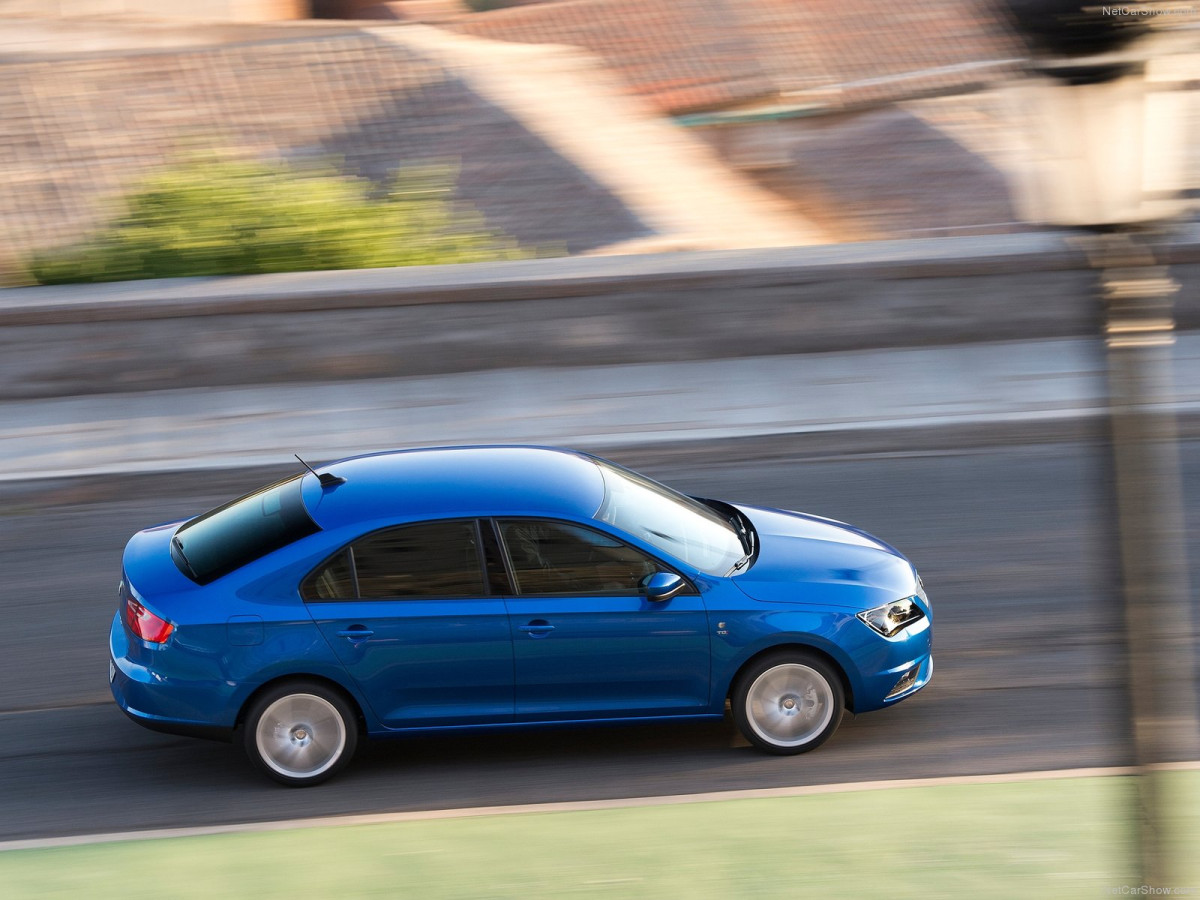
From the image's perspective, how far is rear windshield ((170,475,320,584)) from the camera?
268 inches

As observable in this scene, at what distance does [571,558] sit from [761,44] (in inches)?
1704

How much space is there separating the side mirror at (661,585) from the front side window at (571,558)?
0.06 metres

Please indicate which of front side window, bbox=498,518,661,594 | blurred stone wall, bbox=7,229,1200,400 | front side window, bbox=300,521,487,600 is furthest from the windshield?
blurred stone wall, bbox=7,229,1200,400

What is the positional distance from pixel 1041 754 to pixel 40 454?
8.77 m

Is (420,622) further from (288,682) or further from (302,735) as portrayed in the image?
(302,735)

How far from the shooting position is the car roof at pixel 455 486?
6.80 m

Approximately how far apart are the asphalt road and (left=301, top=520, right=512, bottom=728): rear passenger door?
11.7 inches

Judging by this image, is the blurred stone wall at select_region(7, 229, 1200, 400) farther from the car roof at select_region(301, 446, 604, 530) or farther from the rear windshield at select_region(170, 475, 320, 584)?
the rear windshield at select_region(170, 475, 320, 584)

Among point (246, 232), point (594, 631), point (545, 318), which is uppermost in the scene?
point (246, 232)

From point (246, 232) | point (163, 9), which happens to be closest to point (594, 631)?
point (246, 232)

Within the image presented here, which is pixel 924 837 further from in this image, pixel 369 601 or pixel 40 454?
pixel 40 454

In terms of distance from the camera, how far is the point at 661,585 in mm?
6664

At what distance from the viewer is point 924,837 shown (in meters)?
5.43

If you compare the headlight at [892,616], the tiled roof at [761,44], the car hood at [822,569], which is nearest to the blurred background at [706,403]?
the headlight at [892,616]
